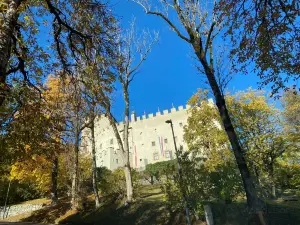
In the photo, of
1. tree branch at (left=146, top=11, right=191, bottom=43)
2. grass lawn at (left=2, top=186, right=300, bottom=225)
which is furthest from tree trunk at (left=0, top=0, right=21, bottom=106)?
grass lawn at (left=2, top=186, right=300, bottom=225)

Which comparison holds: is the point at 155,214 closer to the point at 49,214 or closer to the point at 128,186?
the point at 128,186

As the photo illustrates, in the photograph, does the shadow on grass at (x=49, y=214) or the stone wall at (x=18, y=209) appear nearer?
the shadow on grass at (x=49, y=214)

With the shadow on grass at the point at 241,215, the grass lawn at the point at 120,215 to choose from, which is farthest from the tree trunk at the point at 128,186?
the shadow on grass at the point at 241,215

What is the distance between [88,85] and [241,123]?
62.4ft

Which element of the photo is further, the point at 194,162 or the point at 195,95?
the point at 195,95

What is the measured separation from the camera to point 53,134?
9.14m

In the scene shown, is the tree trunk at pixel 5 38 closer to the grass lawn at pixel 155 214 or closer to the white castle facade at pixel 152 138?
the grass lawn at pixel 155 214

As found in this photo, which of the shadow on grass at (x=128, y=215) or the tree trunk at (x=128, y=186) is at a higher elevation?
the tree trunk at (x=128, y=186)

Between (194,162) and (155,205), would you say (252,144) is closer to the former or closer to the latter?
(194,162)

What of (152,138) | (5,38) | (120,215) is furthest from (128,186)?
(152,138)

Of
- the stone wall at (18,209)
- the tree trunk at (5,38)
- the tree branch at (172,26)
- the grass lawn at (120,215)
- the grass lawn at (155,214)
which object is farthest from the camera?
the stone wall at (18,209)

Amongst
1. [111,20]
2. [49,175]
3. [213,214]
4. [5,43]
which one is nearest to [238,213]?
[213,214]

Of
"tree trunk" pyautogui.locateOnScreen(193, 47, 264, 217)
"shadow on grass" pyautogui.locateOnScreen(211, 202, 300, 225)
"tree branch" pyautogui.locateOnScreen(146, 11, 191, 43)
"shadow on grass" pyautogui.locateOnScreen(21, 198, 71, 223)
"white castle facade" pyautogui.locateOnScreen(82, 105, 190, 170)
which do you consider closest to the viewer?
"tree trunk" pyautogui.locateOnScreen(193, 47, 264, 217)

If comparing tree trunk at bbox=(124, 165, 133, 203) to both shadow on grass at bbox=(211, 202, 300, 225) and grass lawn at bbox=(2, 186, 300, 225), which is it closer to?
grass lawn at bbox=(2, 186, 300, 225)
